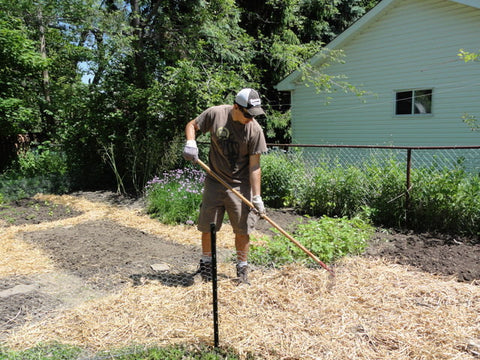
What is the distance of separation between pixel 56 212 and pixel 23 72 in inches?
163

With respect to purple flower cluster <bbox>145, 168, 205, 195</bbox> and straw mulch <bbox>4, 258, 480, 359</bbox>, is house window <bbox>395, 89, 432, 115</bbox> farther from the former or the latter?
straw mulch <bbox>4, 258, 480, 359</bbox>

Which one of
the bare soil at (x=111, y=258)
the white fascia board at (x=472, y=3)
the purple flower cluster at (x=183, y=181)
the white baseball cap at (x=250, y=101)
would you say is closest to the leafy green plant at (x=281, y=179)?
the bare soil at (x=111, y=258)

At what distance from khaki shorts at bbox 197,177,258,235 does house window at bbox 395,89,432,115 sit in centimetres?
811

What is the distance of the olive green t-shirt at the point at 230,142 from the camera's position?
3.34 m

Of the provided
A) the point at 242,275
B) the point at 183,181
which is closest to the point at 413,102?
the point at 183,181

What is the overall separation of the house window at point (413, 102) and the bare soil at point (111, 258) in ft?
19.0

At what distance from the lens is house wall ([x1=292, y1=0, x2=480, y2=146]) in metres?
9.02

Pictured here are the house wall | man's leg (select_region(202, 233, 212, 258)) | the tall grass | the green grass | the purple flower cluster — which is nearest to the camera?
the green grass

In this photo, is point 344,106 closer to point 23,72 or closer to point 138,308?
point 23,72

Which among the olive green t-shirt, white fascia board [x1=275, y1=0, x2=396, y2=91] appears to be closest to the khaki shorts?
the olive green t-shirt

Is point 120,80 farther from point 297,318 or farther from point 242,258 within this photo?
point 297,318

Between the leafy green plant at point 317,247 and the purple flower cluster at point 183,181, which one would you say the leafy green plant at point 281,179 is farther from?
the leafy green plant at point 317,247

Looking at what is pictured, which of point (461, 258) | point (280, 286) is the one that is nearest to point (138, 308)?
point (280, 286)

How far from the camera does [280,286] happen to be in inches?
128
